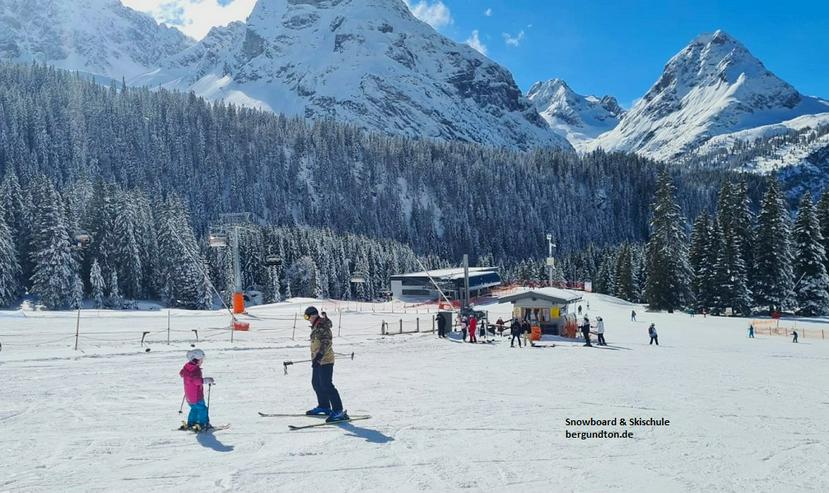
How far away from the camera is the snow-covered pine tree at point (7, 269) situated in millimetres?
52875

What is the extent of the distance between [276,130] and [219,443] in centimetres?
18318

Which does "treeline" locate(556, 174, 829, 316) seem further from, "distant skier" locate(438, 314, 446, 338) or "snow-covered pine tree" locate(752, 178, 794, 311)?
"distant skier" locate(438, 314, 446, 338)

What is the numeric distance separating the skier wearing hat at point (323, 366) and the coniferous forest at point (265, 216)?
5260 cm

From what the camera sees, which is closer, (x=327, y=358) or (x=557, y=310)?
(x=327, y=358)

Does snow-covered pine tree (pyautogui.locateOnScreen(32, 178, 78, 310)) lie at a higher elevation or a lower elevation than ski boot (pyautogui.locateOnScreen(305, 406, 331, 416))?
higher

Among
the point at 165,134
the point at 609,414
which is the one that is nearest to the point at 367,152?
the point at 165,134

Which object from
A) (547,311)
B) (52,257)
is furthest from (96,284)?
(547,311)

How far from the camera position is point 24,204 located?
6694 cm

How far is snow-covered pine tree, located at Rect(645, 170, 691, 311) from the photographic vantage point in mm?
57781

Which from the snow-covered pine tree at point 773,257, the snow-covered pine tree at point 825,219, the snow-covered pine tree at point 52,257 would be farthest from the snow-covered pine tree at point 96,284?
the snow-covered pine tree at point 825,219

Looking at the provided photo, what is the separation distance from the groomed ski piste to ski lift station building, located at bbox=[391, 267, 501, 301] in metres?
59.7

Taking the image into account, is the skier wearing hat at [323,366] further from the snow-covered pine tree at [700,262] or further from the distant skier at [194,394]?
the snow-covered pine tree at [700,262]

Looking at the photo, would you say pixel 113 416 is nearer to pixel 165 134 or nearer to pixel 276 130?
pixel 165 134

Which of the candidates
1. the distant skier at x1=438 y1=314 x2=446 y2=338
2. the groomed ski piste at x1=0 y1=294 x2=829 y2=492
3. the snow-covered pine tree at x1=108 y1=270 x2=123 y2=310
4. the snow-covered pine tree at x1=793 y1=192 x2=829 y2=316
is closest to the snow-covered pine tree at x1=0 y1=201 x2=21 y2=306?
the snow-covered pine tree at x1=108 y1=270 x2=123 y2=310
